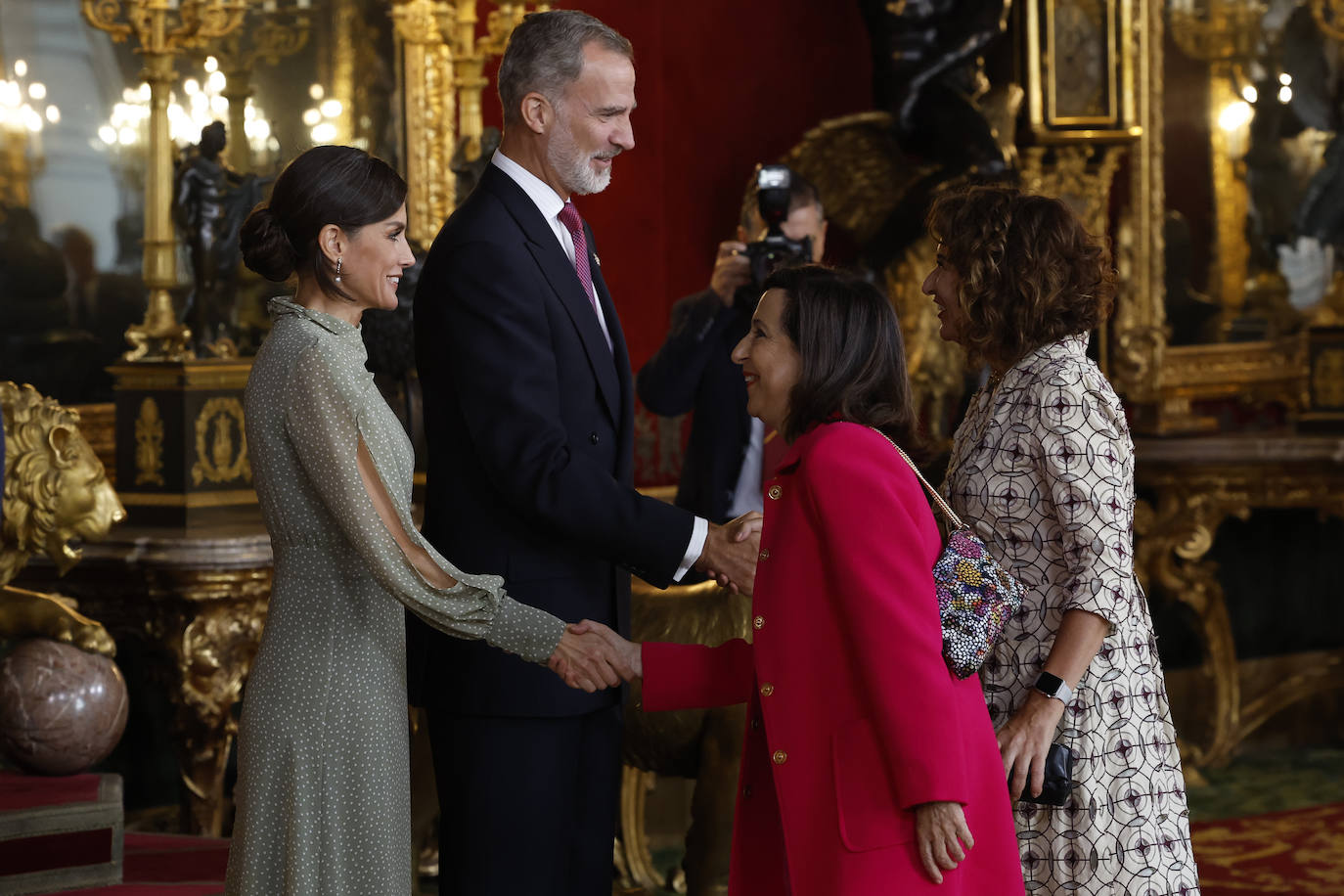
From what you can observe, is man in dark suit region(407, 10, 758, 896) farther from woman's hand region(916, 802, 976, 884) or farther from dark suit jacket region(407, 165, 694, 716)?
woman's hand region(916, 802, 976, 884)

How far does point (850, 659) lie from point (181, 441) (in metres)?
3.00

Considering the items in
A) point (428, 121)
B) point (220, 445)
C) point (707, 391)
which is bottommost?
point (220, 445)

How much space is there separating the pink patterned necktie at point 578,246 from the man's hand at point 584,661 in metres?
0.55

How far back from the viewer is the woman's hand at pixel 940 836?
2098 millimetres

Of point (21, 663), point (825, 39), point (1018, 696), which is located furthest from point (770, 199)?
point (825, 39)

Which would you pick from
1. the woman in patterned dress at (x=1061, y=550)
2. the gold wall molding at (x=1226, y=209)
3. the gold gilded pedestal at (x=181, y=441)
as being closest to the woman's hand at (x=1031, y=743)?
the woman in patterned dress at (x=1061, y=550)

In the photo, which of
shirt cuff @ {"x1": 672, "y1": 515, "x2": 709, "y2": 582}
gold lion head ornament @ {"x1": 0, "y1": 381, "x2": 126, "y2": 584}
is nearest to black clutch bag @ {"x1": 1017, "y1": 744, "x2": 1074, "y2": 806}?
shirt cuff @ {"x1": 672, "y1": 515, "x2": 709, "y2": 582}

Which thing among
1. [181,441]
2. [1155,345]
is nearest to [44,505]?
[181,441]

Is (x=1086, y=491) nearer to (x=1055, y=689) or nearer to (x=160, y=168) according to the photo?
(x=1055, y=689)

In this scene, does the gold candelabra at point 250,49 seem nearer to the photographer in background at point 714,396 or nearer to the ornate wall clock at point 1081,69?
the photographer in background at point 714,396

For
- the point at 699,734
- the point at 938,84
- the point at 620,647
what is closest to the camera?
the point at 620,647

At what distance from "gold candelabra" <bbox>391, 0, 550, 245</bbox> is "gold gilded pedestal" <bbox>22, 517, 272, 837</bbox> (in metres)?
1.49

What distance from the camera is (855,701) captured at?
2.17 m

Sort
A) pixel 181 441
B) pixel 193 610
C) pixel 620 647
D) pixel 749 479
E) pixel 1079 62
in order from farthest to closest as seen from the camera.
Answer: pixel 1079 62 < pixel 181 441 < pixel 193 610 < pixel 749 479 < pixel 620 647
